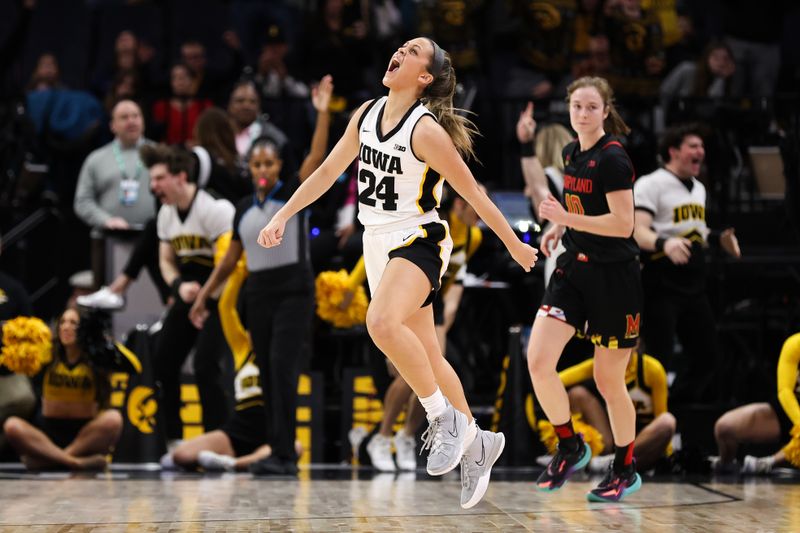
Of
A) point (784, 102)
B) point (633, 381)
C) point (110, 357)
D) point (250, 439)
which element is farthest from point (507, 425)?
point (784, 102)

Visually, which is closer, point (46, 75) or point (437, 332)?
point (437, 332)

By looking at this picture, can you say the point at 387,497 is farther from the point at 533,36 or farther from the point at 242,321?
the point at 533,36

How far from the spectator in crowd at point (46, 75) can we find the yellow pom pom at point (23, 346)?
3227mm

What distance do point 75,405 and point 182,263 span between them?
1174 millimetres

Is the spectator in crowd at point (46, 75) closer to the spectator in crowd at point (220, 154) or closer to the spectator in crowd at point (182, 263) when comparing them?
the spectator in crowd at point (220, 154)

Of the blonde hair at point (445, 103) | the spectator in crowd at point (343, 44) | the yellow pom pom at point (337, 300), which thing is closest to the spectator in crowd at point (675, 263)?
the yellow pom pom at point (337, 300)

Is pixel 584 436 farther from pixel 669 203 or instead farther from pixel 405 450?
pixel 669 203

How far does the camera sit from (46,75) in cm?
1069

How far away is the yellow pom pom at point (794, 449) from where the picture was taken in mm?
7277

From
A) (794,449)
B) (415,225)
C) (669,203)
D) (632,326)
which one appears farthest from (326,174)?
(794,449)

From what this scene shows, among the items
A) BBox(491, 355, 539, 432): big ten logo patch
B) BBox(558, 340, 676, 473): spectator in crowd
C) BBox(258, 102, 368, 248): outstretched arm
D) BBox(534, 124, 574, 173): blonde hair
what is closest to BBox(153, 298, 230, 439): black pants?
BBox(491, 355, 539, 432): big ten logo patch

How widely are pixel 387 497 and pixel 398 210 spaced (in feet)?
5.44

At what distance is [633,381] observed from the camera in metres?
7.70

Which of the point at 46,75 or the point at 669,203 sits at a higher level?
the point at 46,75
